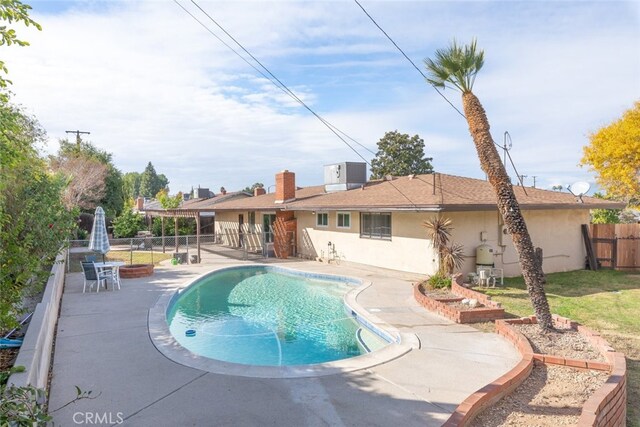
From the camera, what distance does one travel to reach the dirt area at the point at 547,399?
473 centimetres

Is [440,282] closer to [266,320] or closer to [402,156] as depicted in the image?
[266,320]

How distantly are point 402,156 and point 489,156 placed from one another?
45.0m

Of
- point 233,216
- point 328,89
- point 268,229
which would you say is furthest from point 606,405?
point 233,216

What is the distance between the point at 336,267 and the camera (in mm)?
Answer: 18781

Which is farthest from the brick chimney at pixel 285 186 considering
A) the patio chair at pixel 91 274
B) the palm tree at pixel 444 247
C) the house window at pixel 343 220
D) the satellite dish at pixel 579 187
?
the satellite dish at pixel 579 187

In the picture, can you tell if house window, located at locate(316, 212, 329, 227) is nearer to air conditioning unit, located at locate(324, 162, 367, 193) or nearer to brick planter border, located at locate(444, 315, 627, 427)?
air conditioning unit, located at locate(324, 162, 367, 193)

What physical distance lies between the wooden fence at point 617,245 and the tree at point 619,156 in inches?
Answer: 358

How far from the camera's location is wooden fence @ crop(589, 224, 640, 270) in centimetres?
1716

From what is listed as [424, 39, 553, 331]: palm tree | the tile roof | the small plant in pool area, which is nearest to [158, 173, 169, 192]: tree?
the tile roof

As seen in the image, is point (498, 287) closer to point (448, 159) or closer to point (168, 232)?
point (448, 159)

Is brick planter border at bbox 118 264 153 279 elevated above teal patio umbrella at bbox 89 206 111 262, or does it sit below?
below

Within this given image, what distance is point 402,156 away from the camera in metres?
51.9

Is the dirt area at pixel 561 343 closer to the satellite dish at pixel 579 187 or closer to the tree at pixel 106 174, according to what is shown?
the satellite dish at pixel 579 187

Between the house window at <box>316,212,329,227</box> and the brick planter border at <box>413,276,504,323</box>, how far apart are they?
9819 mm
